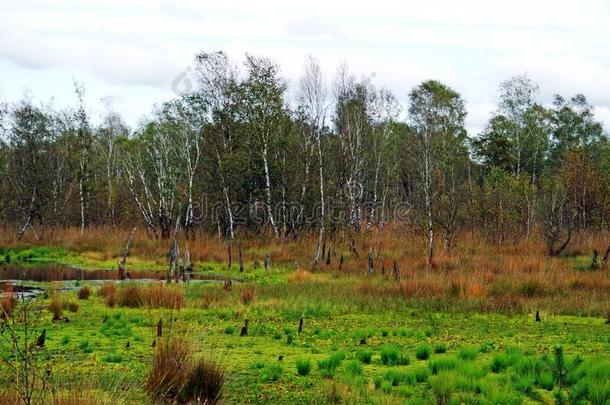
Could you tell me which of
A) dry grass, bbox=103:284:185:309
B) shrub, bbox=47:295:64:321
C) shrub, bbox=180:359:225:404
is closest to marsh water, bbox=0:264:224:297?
dry grass, bbox=103:284:185:309

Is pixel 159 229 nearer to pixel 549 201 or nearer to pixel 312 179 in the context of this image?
pixel 312 179

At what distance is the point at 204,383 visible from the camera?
8320 mm

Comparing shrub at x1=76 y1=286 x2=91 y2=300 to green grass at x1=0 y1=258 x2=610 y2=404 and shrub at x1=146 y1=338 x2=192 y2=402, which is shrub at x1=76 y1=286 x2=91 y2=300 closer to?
green grass at x1=0 y1=258 x2=610 y2=404

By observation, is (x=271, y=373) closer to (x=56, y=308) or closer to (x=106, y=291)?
(x=56, y=308)

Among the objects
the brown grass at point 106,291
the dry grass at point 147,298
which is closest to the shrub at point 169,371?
the dry grass at point 147,298

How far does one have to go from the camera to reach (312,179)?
4088 centimetres

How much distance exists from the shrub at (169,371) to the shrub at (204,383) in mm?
97

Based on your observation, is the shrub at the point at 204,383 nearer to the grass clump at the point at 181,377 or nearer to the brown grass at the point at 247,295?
the grass clump at the point at 181,377

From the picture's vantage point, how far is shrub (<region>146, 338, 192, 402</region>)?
805 centimetres

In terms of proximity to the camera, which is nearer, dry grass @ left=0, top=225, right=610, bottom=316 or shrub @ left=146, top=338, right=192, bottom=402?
shrub @ left=146, top=338, right=192, bottom=402

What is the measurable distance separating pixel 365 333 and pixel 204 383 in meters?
6.32

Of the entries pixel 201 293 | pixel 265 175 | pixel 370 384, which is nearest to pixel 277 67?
pixel 265 175

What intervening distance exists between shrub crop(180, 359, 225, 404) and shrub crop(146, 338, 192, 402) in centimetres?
10

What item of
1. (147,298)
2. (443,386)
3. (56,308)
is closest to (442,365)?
(443,386)
